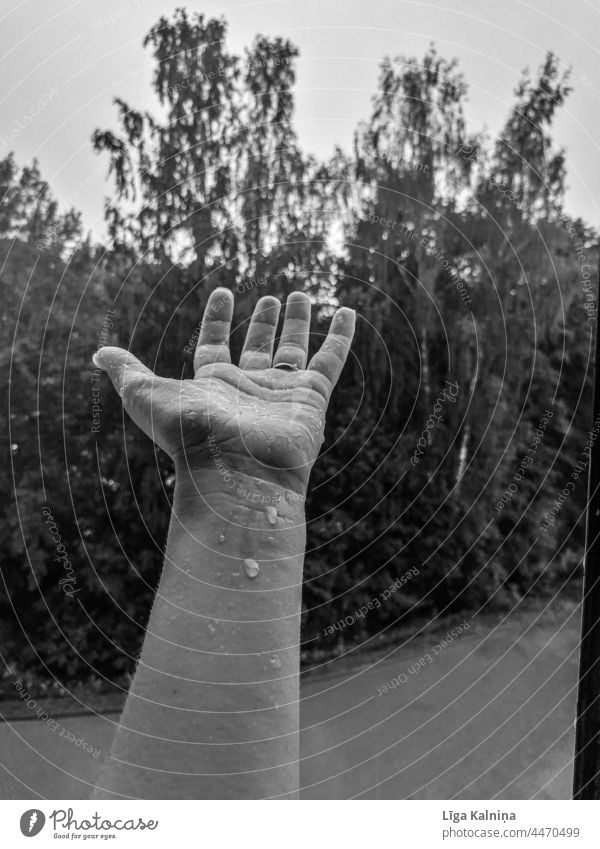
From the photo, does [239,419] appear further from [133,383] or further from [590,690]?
[590,690]

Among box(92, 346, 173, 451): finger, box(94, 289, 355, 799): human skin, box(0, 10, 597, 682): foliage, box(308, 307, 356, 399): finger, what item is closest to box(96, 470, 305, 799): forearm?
box(94, 289, 355, 799): human skin

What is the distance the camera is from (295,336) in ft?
4.05

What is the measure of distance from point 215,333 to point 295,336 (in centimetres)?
15

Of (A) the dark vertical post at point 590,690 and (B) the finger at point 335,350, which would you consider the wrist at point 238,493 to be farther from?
(A) the dark vertical post at point 590,690

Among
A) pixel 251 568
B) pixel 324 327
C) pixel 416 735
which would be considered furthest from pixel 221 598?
pixel 416 735

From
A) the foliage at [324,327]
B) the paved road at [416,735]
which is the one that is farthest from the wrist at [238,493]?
the paved road at [416,735]

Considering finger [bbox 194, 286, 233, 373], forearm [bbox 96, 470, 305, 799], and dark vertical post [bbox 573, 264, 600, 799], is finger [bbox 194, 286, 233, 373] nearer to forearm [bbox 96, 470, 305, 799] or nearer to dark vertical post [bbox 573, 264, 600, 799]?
forearm [bbox 96, 470, 305, 799]

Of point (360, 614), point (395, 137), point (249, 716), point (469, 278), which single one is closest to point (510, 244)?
point (469, 278)

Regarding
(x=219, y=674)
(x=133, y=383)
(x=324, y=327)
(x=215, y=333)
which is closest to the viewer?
(x=219, y=674)

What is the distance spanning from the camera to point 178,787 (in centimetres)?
90

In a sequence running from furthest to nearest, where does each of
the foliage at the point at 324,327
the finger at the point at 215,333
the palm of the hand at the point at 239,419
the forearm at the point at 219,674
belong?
the foliage at the point at 324,327 → the finger at the point at 215,333 → the palm of the hand at the point at 239,419 → the forearm at the point at 219,674

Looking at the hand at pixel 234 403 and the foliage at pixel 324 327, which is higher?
the foliage at pixel 324 327

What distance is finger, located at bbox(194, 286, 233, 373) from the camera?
1.14m

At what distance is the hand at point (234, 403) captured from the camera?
1016mm
